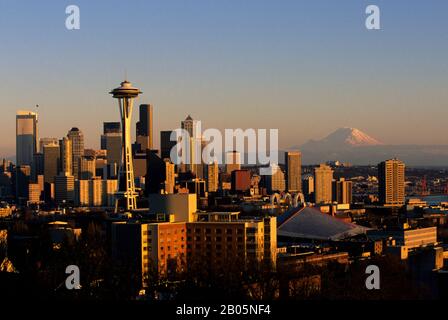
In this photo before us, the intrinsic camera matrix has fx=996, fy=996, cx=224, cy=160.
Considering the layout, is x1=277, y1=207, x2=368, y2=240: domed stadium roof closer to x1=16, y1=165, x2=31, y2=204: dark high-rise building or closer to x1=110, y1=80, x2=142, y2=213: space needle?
x1=110, y1=80, x2=142, y2=213: space needle

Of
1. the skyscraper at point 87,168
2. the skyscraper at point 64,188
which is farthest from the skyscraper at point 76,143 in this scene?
the skyscraper at point 64,188

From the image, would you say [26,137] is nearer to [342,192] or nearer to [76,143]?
[76,143]

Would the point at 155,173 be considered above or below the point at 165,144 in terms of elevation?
below

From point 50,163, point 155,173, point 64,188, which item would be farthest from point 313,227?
point 50,163

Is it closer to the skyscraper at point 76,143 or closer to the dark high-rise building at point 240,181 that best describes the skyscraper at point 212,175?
the dark high-rise building at point 240,181

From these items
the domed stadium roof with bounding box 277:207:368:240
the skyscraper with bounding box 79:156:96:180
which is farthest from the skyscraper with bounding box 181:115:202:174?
the domed stadium roof with bounding box 277:207:368:240

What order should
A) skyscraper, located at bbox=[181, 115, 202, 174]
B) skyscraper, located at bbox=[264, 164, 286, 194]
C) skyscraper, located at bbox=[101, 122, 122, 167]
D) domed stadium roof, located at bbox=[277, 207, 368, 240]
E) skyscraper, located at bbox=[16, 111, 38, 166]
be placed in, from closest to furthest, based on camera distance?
1. domed stadium roof, located at bbox=[277, 207, 368, 240]
2. skyscraper, located at bbox=[181, 115, 202, 174]
3. skyscraper, located at bbox=[264, 164, 286, 194]
4. skyscraper, located at bbox=[16, 111, 38, 166]
5. skyscraper, located at bbox=[101, 122, 122, 167]
